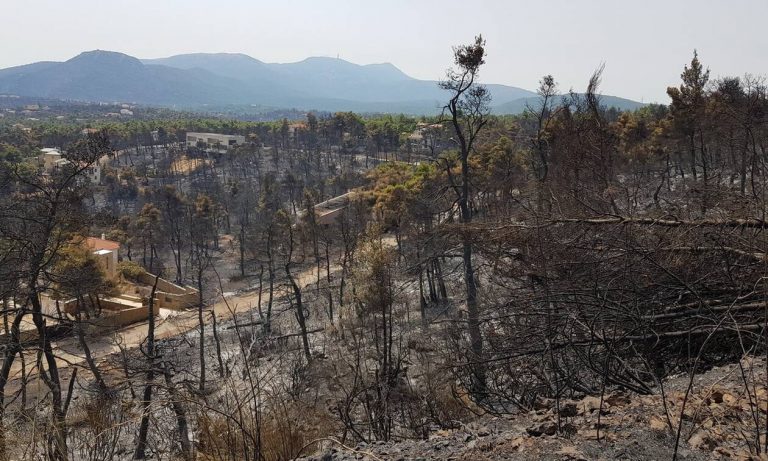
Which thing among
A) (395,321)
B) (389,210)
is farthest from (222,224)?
(395,321)

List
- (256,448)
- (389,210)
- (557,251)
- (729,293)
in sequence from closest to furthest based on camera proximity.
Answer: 1. (256,448)
2. (729,293)
3. (557,251)
4. (389,210)

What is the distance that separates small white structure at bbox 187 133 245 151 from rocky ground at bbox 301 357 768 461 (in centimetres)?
5500

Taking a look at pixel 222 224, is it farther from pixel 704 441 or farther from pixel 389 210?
pixel 704 441

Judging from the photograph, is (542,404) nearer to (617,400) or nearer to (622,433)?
(617,400)

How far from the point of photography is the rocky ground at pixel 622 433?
2598 mm

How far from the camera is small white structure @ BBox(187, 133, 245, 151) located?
2231 inches

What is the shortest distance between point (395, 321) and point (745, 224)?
12068 millimetres

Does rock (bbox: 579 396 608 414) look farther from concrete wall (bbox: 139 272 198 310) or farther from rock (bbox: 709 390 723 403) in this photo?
concrete wall (bbox: 139 272 198 310)

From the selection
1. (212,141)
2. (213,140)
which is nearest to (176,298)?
(212,141)

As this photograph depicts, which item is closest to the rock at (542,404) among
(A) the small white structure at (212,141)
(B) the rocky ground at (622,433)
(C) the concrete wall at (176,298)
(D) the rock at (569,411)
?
(B) the rocky ground at (622,433)

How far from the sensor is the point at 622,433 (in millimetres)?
2891

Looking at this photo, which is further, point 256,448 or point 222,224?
point 222,224

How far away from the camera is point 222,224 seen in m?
40.0

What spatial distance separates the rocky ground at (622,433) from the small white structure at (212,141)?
5500 centimetres
